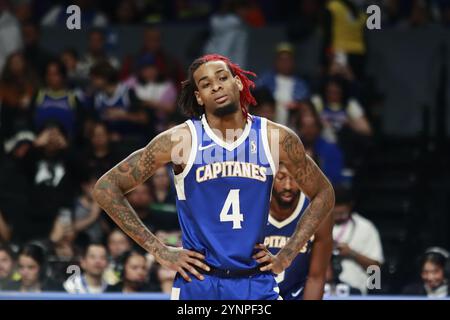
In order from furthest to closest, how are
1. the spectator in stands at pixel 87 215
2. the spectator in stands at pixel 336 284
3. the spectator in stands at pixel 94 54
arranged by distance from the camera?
→ the spectator in stands at pixel 94 54
the spectator in stands at pixel 87 215
the spectator in stands at pixel 336 284

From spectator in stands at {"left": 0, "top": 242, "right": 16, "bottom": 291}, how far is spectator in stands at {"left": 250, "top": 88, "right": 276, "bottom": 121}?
7.94 feet

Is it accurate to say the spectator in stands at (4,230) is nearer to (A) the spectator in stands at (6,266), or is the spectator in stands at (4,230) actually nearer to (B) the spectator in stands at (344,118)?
(A) the spectator in stands at (6,266)

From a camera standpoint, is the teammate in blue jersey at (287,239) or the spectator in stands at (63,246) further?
the spectator in stands at (63,246)

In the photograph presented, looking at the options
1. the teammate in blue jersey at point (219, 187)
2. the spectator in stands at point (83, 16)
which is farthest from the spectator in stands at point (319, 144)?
the teammate in blue jersey at point (219, 187)

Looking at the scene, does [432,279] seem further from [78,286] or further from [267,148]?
[267,148]

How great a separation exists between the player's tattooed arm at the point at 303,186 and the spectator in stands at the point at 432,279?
260 centimetres

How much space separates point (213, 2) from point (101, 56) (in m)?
1.54

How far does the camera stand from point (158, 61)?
11039 millimetres

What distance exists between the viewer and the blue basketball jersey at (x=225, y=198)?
539cm

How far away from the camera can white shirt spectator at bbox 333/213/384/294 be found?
847cm

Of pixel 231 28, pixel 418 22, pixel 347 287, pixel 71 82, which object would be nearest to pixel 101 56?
pixel 71 82

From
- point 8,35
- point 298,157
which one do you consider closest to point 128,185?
point 298,157

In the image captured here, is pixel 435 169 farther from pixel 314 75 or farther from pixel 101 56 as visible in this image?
pixel 101 56

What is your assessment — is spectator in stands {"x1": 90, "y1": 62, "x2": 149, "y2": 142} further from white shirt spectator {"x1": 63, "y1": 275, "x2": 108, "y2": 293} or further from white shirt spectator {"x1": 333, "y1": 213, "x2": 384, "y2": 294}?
white shirt spectator {"x1": 333, "y1": 213, "x2": 384, "y2": 294}
